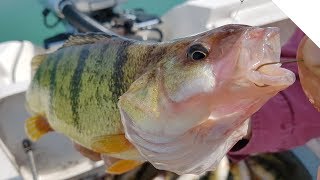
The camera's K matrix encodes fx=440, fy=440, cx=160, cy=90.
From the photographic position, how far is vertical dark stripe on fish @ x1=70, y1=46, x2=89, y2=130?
3.20ft

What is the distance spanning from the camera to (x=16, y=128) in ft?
5.07

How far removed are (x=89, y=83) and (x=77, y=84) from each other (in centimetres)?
5

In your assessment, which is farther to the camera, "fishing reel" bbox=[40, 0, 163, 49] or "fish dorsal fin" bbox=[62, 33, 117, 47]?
"fishing reel" bbox=[40, 0, 163, 49]

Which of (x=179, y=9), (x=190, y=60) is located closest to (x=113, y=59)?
(x=190, y=60)

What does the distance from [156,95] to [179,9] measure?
1408mm

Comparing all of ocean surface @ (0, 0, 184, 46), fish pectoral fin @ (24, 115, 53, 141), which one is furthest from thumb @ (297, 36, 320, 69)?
ocean surface @ (0, 0, 184, 46)

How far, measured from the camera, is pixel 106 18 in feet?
7.19

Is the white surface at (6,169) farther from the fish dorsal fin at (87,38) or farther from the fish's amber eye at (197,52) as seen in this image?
the fish's amber eye at (197,52)

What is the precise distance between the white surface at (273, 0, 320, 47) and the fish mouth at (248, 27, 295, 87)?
35 millimetres

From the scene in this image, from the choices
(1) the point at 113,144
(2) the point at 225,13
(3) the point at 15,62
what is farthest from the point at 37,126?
(2) the point at 225,13

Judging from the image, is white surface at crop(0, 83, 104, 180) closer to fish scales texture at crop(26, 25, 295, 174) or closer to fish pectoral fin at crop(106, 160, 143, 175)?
fish scales texture at crop(26, 25, 295, 174)

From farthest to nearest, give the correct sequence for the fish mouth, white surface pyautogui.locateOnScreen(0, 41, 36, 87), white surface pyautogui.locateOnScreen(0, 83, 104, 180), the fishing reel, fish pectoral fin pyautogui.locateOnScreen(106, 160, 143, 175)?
the fishing reel < white surface pyautogui.locateOnScreen(0, 41, 36, 87) < white surface pyautogui.locateOnScreen(0, 83, 104, 180) < fish pectoral fin pyautogui.locateOnScreen(106, 160, 143, 175) < the fish mouth

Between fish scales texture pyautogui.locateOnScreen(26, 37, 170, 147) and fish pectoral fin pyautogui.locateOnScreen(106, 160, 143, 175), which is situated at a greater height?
fish scales texture pyautogui.locateOnScreen(26, 37, 170, 147)

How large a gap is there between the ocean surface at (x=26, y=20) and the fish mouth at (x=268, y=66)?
426cm
